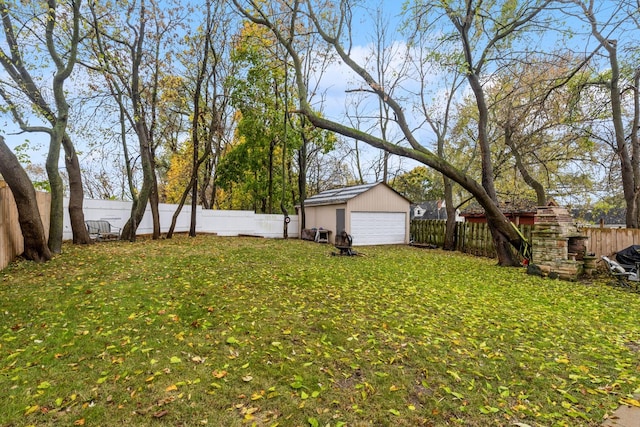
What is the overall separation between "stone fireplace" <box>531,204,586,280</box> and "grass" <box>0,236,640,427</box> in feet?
5.99

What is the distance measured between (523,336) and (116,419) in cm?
439

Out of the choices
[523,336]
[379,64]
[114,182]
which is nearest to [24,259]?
[523,336]

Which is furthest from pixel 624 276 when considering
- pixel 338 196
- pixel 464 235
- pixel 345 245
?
pixel 338 196

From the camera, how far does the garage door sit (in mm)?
15219

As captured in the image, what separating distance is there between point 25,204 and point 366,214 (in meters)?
12.2

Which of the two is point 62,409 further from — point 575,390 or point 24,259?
point 24,259

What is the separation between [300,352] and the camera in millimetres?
3383

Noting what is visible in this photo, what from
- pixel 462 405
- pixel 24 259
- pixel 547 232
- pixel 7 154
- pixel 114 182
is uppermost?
pixel 114 182

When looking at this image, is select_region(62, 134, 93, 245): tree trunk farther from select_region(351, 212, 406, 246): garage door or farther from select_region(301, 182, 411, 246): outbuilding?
select_region(351, 212, 406, 246): garage door

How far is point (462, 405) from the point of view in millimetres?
2607

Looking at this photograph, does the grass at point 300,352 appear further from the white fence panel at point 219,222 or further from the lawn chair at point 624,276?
the white fence panel at point 219,222

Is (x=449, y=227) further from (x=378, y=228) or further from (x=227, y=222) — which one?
(x=227, y=222)

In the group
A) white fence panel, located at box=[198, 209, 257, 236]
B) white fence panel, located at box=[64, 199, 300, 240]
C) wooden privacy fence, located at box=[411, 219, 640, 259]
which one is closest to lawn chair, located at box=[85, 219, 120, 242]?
white fence panel, located at box=[64, 199, 300, 240]

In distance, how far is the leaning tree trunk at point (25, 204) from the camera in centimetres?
627
